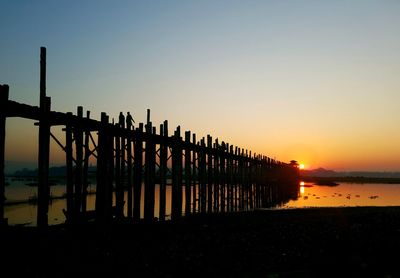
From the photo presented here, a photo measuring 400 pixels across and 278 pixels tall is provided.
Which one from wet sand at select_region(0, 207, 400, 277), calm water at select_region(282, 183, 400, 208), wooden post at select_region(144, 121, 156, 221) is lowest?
calm water at select_region(282, 183, 400, 208)

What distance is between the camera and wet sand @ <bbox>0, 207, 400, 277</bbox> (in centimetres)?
613

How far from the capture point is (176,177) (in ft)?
57.9

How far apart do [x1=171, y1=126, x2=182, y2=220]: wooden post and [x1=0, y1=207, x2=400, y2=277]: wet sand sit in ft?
15.5

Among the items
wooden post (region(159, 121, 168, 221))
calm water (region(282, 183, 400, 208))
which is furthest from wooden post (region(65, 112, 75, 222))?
calm water (region(282, 183, 400, 208))

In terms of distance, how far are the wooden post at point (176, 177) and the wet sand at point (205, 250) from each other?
4.73 meters

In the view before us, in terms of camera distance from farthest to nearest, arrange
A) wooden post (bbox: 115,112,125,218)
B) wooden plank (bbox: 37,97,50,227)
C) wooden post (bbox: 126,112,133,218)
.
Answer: wooden post (bbox: 126,112,133,218) < wooden post (bbox: 115,112,125,218) < wooden plank (bbox: 37,97,50,227)

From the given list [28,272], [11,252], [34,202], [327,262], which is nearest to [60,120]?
[11,252]

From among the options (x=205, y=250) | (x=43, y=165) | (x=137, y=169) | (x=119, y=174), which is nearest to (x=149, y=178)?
(x=137, y=169)

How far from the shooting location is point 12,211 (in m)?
27.4

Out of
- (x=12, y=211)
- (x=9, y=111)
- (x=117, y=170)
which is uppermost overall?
(x=9, y=111)

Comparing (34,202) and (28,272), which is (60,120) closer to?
(28,272)

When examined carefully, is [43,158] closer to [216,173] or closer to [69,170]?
[69,170]

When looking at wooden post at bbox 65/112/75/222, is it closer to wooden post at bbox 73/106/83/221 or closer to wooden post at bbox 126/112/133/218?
wooden post at bbox 73/106/83/221

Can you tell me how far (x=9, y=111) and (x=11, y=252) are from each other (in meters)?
3.39
